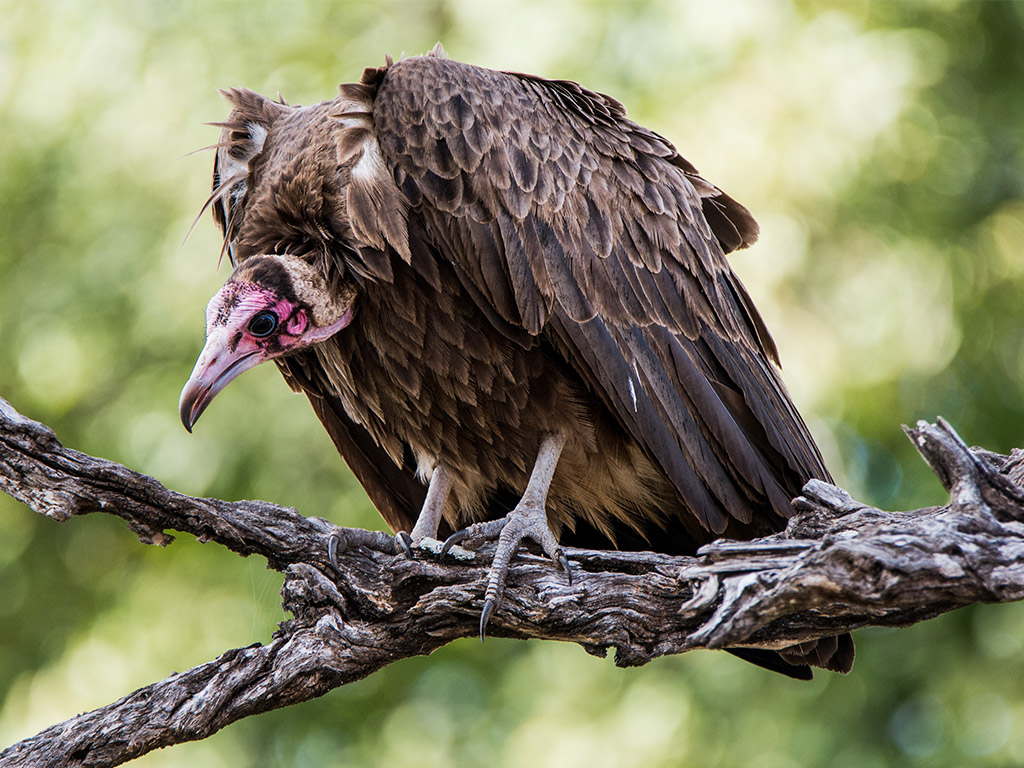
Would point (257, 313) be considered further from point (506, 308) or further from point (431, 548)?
point (431, 548)

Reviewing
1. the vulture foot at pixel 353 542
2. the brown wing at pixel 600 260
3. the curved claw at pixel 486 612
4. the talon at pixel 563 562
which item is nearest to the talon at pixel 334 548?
the vulture foot at pixel 353 542

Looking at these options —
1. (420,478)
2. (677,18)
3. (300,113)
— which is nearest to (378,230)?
(300,113)

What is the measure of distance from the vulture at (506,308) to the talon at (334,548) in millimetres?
267

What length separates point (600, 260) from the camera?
3.53 meters

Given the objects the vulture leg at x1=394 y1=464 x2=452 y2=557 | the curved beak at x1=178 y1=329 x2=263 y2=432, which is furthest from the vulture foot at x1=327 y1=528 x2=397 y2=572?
the curved beak at x1=178 y1=329 x2=263 y2=432

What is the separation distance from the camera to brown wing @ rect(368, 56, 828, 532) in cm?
329

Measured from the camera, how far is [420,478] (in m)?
4.11

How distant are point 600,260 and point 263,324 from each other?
110 centimetres

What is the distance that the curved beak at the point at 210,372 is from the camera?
10.5ft

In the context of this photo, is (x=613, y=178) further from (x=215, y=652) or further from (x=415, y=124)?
(x=215, y=652)

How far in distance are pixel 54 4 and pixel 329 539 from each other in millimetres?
4879

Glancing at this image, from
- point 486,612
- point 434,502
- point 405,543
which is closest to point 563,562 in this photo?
point 486,612

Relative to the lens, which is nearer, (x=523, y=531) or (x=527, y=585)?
(x=527, y=585)

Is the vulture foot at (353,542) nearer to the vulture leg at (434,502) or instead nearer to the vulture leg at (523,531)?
the vulture leg at (523,531)
